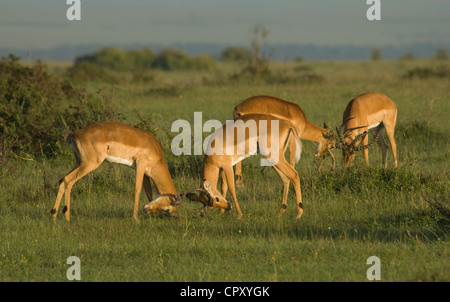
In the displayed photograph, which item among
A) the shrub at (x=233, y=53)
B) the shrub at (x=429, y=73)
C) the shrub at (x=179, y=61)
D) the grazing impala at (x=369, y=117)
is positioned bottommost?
the grazing impala at (x=369, y=117)

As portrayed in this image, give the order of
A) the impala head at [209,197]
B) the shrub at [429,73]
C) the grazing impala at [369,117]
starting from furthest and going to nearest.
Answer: the shrub at [429,73], the grazing impala at [369,117], the impala head at [209,197]

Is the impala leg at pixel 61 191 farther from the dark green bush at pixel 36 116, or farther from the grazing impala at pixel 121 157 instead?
the dark green bush at pixel 36 116

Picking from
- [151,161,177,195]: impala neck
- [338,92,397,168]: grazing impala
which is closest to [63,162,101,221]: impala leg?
[151,161,177,195]: impala neck

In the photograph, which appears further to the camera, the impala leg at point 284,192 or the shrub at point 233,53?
the shrub at point 233,53

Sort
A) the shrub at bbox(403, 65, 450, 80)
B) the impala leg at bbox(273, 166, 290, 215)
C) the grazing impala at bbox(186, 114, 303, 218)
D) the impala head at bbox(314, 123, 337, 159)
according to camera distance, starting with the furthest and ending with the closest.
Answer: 1. the shrub at bbox(403, 65, 450, 80)
2. the impala head at bbox(314, 123, 337, 159)
3. the impala leg at bbox(273, 166, 290, 215)
4. the grazing impala at bbox(186, 114, 303, 218)

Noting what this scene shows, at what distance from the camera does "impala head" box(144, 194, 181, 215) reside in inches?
295

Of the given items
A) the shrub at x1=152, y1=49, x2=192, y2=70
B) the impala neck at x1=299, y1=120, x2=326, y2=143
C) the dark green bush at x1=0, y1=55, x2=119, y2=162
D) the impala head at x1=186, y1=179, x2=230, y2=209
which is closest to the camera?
the impala head at x1=186, y1=179, x2=230, y2=209

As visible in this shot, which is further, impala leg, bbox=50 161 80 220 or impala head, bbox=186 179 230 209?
impala leg, bbox=50 161 80 220

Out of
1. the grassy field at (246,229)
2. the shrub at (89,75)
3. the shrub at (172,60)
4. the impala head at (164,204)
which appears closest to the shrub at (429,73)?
the shrub at (89,75)

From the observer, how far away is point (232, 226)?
729 cm

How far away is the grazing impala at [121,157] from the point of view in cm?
750

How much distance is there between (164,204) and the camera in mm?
7578

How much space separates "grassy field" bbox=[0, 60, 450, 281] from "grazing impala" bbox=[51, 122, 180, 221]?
0.25 m

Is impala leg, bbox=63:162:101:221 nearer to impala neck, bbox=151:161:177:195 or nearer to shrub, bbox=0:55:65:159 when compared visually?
impala neck, bbox=151:161:177:195
